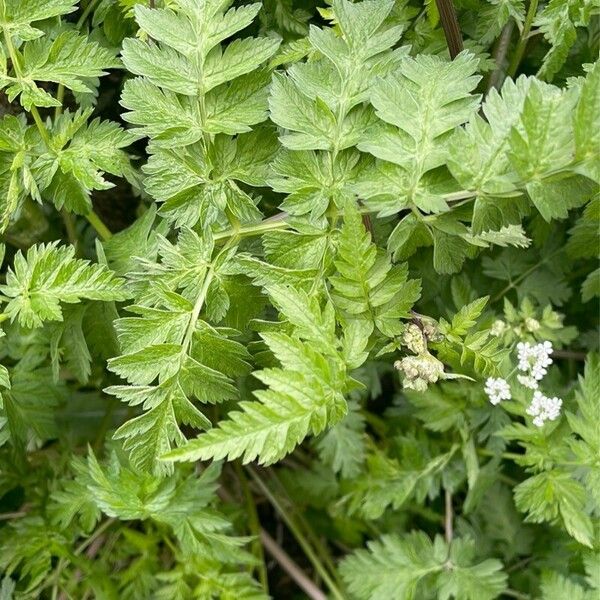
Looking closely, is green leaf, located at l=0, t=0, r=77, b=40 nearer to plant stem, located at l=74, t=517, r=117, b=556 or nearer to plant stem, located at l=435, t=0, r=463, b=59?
plant stem, located at l=435, t=0, r=463, b=59

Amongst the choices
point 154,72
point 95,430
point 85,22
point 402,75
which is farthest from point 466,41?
point 95,430

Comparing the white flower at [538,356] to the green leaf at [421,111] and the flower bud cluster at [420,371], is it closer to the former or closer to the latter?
the flower bud cluster at [420,371]

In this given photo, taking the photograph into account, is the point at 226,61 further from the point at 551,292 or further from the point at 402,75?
the point at 551,292

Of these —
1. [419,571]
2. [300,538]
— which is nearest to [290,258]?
[419,571]

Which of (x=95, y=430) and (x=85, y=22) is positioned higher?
(x=85, y=22)

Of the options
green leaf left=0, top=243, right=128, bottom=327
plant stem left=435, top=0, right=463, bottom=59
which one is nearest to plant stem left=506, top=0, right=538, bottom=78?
plant stem left=435, top=0, right=463, bottom=59
